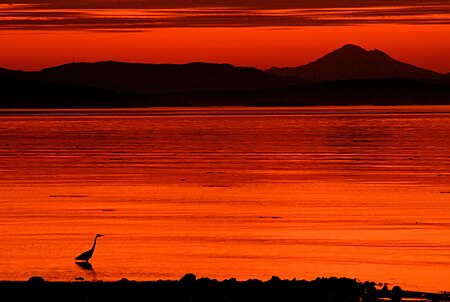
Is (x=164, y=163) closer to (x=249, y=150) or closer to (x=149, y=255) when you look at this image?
(x=249, y=150)

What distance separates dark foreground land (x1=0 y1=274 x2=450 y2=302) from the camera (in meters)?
18.0

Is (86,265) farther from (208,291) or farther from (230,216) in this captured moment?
(230,216)

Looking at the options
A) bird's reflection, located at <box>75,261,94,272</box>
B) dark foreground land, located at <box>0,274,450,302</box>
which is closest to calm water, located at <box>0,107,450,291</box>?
bird's reflection, located at <box>75,261,94,272</box>

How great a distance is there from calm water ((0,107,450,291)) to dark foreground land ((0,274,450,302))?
1.95 meters

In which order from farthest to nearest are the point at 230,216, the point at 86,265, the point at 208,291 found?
1. the point at 230,216
2. the point at 86,265
3. the point at 208,291

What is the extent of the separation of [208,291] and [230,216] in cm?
1331

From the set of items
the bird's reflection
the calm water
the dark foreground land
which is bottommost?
the dark foreground land

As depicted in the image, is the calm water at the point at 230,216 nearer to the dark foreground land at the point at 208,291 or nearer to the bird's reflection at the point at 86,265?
the bird's reflection at the point at 86,265

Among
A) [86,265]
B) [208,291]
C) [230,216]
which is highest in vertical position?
[230,216]

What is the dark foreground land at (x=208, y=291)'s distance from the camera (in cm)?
1800

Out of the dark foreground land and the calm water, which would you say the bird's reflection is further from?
the dark foreground land

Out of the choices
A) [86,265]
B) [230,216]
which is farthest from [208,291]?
[230,216]

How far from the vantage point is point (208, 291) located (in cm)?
1845

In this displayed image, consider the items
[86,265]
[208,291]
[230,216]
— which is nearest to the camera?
[208,291]
